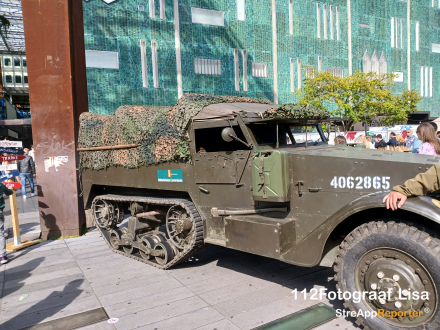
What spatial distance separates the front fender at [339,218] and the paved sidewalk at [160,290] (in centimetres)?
70

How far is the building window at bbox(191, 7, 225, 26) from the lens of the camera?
23938mm

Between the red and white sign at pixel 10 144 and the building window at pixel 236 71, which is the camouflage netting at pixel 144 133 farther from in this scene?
the building window at pixel 236 71

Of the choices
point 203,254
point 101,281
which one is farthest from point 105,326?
point 203,254

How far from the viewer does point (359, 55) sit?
3120cm

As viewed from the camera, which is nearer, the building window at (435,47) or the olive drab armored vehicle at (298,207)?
the olive drab armored vehicle at (298,207)

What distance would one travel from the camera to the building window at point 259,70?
2623 cm

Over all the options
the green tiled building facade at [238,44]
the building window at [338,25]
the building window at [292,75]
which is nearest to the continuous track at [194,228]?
the green tiled building facade at [238,44]

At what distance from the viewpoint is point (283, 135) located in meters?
5.18

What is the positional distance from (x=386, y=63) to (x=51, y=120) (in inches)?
1263

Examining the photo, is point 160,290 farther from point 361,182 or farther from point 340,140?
point 340,140

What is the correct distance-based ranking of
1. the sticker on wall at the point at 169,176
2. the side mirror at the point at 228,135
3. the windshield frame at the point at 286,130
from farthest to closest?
the sticker on wall at the point at 169,176, the windshield frame at the point at 286,130, the side mirror at the point at 228,135

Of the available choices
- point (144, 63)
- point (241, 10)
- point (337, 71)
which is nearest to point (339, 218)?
point (144, 63)

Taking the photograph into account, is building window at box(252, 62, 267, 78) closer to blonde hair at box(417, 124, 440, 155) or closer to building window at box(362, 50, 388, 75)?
building window at box(362, 50, 388, 75)

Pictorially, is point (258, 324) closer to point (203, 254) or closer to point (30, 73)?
point (203, 254)
